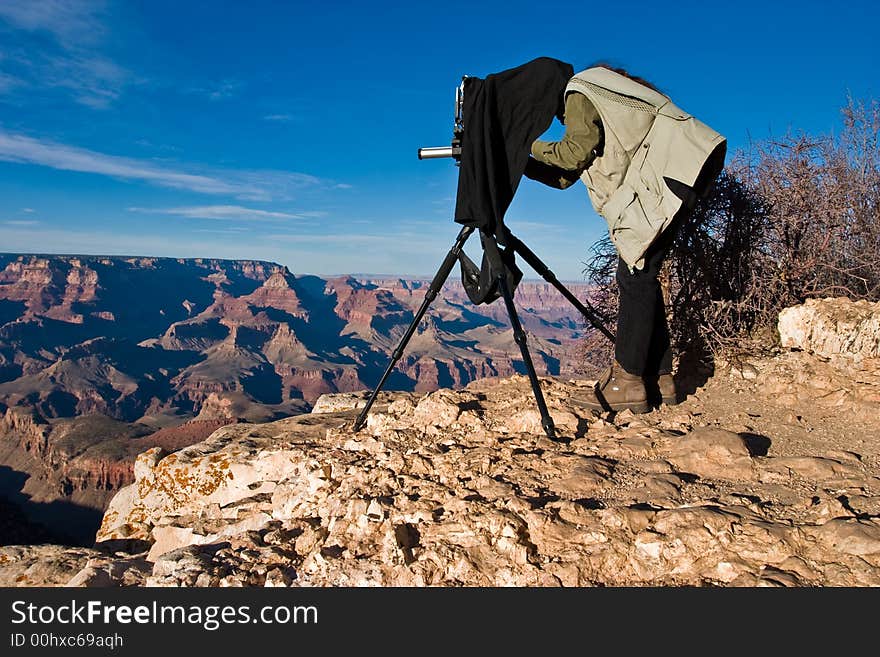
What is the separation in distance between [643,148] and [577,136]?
1.36 feet

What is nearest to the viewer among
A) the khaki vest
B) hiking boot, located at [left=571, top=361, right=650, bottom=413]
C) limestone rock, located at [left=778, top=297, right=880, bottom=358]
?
the khaki vest

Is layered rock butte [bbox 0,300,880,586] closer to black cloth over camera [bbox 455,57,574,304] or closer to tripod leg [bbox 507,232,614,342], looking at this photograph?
tripod leg [bbox 507,232,614,342]

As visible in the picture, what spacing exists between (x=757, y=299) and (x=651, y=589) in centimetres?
412

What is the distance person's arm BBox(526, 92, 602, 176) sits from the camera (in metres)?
3.13

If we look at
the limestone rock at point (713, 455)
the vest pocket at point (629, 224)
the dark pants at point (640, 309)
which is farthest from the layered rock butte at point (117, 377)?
the limestone rock at point (713, 455)

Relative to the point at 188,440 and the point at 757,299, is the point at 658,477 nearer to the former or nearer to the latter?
the point at 757,299

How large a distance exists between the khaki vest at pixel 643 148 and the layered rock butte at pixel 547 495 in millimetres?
1369

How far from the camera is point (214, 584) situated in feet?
6.93

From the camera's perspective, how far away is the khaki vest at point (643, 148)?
2994mm

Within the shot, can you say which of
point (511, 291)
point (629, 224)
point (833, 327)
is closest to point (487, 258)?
point (511, 291)

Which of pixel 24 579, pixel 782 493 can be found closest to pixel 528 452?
pixel 782 493

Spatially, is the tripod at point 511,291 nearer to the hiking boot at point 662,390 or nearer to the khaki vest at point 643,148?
the khaki vest at point 643,148

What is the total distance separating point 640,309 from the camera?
3.54 metres

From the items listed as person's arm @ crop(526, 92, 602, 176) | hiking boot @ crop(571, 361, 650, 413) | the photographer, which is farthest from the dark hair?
hiking boot @ crop(571, 361, 650, 413)
